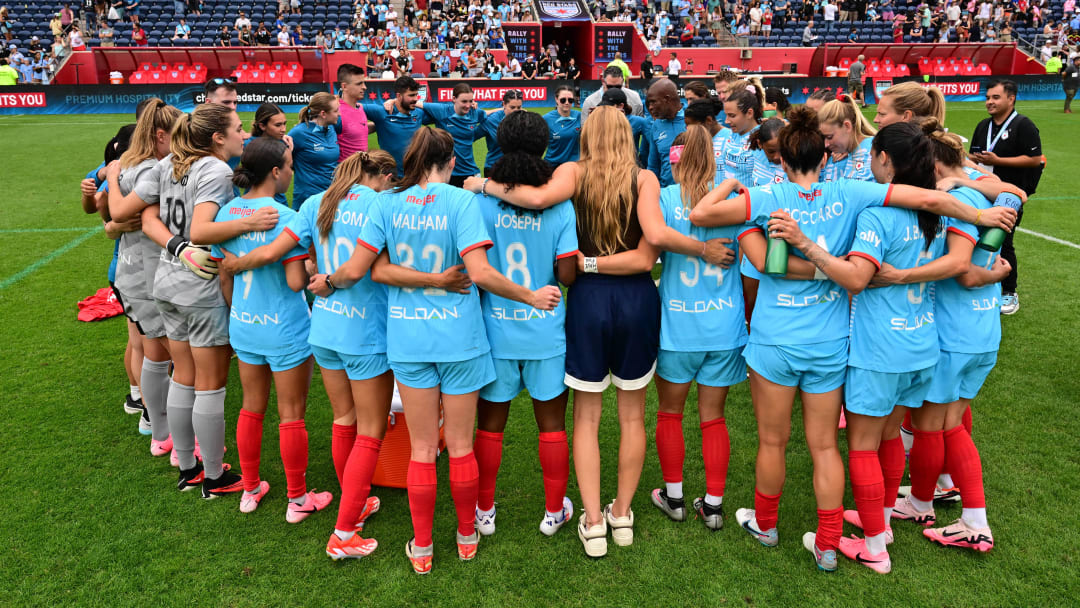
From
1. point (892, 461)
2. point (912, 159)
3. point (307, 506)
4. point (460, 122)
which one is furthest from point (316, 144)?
point (892, 461)

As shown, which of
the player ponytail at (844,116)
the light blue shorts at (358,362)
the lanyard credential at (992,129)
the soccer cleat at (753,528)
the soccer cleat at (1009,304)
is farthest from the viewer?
the soccer cleat at (1009,304)

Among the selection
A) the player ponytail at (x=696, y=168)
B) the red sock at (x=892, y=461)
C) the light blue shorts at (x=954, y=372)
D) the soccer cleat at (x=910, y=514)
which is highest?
the player ponytail at (x=696, y=168)

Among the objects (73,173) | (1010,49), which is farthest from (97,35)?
(1010,49)

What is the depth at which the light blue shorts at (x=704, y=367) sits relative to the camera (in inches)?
143

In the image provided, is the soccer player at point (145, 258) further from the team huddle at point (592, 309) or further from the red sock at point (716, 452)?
the red sock at point (716, 452)

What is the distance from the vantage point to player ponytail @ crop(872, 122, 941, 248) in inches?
126

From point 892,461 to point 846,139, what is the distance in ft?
6.75

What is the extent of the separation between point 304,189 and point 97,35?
2940cm

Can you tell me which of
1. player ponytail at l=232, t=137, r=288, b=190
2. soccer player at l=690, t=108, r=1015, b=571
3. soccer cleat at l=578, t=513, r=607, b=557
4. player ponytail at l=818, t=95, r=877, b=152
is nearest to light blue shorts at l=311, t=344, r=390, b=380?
player ponytail at l=232, t=137, r=288, b=190

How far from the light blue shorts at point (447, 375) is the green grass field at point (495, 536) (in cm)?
94

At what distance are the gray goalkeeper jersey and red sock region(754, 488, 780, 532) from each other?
3.03 metres

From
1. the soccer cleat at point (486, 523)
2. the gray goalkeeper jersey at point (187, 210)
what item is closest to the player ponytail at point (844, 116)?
the soccer cleat at point (486, 523)

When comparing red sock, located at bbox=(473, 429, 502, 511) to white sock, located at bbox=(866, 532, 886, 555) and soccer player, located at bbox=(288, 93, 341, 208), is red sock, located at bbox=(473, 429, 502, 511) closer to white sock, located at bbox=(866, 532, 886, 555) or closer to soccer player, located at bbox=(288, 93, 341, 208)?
white sock, located at bbox=(866, 532, 886, 555)

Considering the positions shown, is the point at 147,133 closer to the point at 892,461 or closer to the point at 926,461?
the point at 892,461
